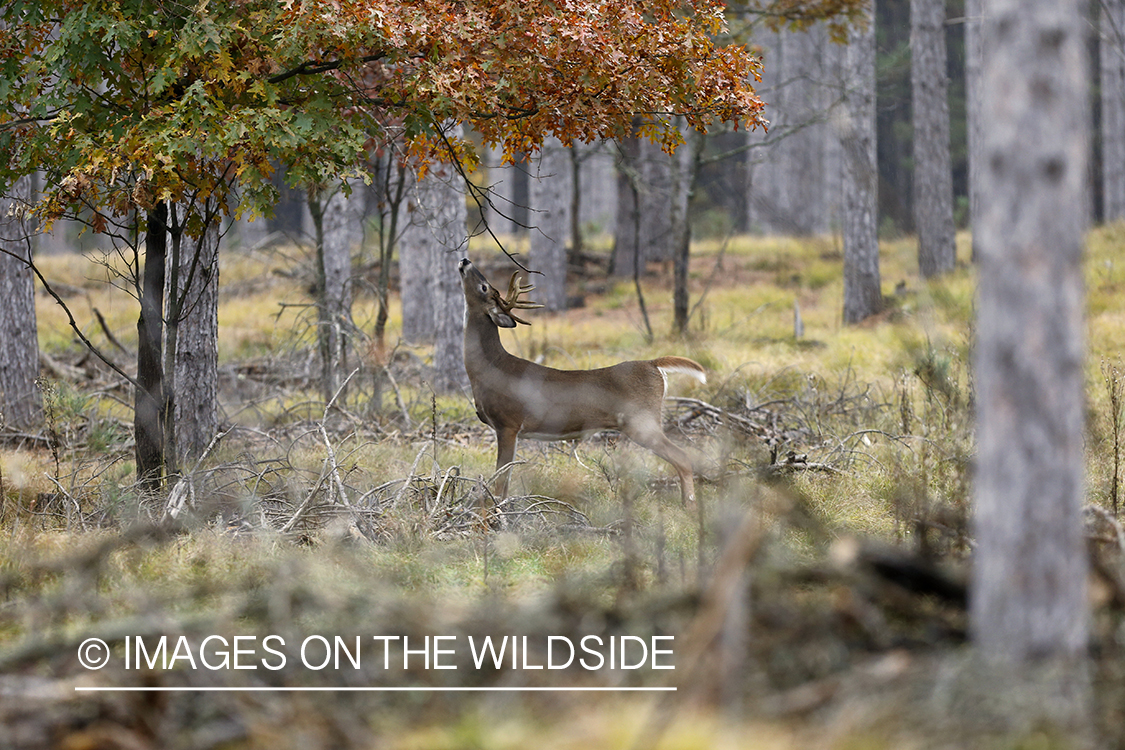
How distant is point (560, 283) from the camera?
17531mm

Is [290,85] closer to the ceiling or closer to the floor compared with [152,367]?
closer to the ceiling

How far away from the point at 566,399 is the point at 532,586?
2.39m

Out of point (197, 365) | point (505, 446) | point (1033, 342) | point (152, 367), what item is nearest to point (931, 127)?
point (505, 446)

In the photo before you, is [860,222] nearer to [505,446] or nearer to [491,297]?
[491,297]

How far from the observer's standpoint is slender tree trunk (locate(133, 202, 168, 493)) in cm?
647

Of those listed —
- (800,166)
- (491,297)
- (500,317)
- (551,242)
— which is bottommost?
(500,317)

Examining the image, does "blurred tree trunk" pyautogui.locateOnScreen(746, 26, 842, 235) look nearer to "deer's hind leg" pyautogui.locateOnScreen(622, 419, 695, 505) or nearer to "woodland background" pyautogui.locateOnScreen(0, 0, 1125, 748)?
"woodland background" pyautogui.locateOnScreen(0, 0, 1125, 748)

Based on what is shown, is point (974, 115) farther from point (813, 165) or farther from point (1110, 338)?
point (813, 165)

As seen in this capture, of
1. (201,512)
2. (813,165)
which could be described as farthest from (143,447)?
(813,165)

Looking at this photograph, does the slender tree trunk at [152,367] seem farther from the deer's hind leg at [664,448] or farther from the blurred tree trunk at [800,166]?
the blurred tree trunk at [800,166]

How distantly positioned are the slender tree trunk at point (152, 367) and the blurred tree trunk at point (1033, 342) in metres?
5.03

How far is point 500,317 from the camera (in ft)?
24.7

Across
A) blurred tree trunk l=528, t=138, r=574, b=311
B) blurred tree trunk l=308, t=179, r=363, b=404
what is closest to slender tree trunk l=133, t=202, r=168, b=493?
blurred tree trunk l=308, t=179, r=363, b=404

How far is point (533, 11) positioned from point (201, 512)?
3.30 metres
